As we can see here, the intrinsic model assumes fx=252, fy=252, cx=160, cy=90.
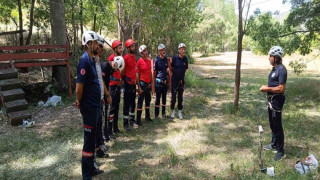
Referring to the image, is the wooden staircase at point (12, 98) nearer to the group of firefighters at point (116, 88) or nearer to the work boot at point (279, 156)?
the group of firefighters at point (116, 88)

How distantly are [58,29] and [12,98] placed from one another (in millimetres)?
3746

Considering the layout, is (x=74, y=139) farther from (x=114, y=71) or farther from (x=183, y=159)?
(x=183, y=159)

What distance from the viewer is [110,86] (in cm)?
530

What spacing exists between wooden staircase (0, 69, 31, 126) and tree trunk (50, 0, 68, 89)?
2.11 m

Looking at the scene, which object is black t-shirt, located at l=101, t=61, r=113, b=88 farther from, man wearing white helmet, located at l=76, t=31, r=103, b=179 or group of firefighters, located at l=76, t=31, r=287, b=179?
man wearing white helmet, located at l=76, t=31, r=103, b=179

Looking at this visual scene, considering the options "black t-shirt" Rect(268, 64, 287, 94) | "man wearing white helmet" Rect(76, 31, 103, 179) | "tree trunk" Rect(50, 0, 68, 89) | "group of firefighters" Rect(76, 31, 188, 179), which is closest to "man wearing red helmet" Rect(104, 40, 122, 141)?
"group of firefighters" Rect(76, 31, 188, 179)

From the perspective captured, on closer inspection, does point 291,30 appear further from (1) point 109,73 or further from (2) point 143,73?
(1) point 109,73

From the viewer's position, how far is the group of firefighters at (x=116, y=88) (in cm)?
352

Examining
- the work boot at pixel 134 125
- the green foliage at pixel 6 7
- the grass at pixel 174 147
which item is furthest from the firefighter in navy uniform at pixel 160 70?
the green foliage at pixel 6 7

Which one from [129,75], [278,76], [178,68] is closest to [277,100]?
[278,76]

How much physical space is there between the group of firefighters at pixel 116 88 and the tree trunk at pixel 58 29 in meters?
4.52

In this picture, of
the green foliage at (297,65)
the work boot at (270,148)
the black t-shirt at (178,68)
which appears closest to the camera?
the work boot at (270,148)

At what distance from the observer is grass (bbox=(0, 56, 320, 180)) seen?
4.07 meters

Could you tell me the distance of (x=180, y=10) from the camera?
37.7 feet
